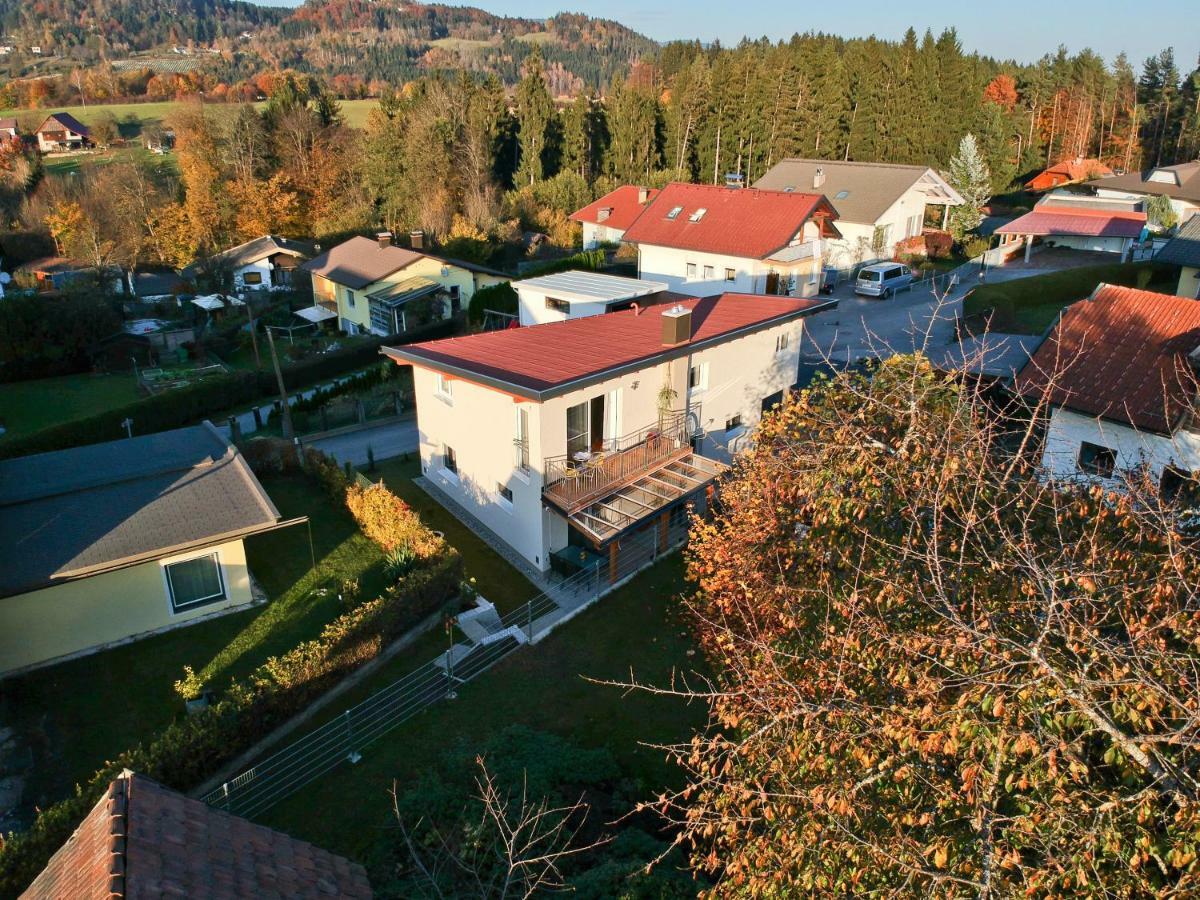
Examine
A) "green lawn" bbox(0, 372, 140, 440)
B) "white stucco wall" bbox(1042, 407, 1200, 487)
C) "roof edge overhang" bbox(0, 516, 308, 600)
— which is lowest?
"green lawn" bbox(0, 372, 140, 440)

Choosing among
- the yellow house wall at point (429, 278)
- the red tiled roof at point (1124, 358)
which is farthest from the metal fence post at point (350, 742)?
the yellow house wall at point (429, 278)

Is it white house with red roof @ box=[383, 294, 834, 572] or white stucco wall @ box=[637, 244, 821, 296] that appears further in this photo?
white stucco wall @ box=[637, 244, 821, 296]

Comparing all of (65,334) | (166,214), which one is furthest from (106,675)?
(166,214)

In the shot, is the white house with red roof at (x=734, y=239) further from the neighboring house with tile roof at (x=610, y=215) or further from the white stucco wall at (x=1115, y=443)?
the white stucco wall at (x=1115, y=443)

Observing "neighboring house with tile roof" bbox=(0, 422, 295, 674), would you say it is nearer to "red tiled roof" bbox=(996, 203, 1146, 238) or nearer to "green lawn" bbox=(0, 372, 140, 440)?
"green lawn" bbox=(0, 372, 140, 440)

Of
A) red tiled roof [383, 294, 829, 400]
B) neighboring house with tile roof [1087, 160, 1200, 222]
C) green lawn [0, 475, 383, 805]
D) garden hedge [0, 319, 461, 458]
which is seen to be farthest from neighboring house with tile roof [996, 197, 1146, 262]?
green lawn [0, 475, 383, 805]
